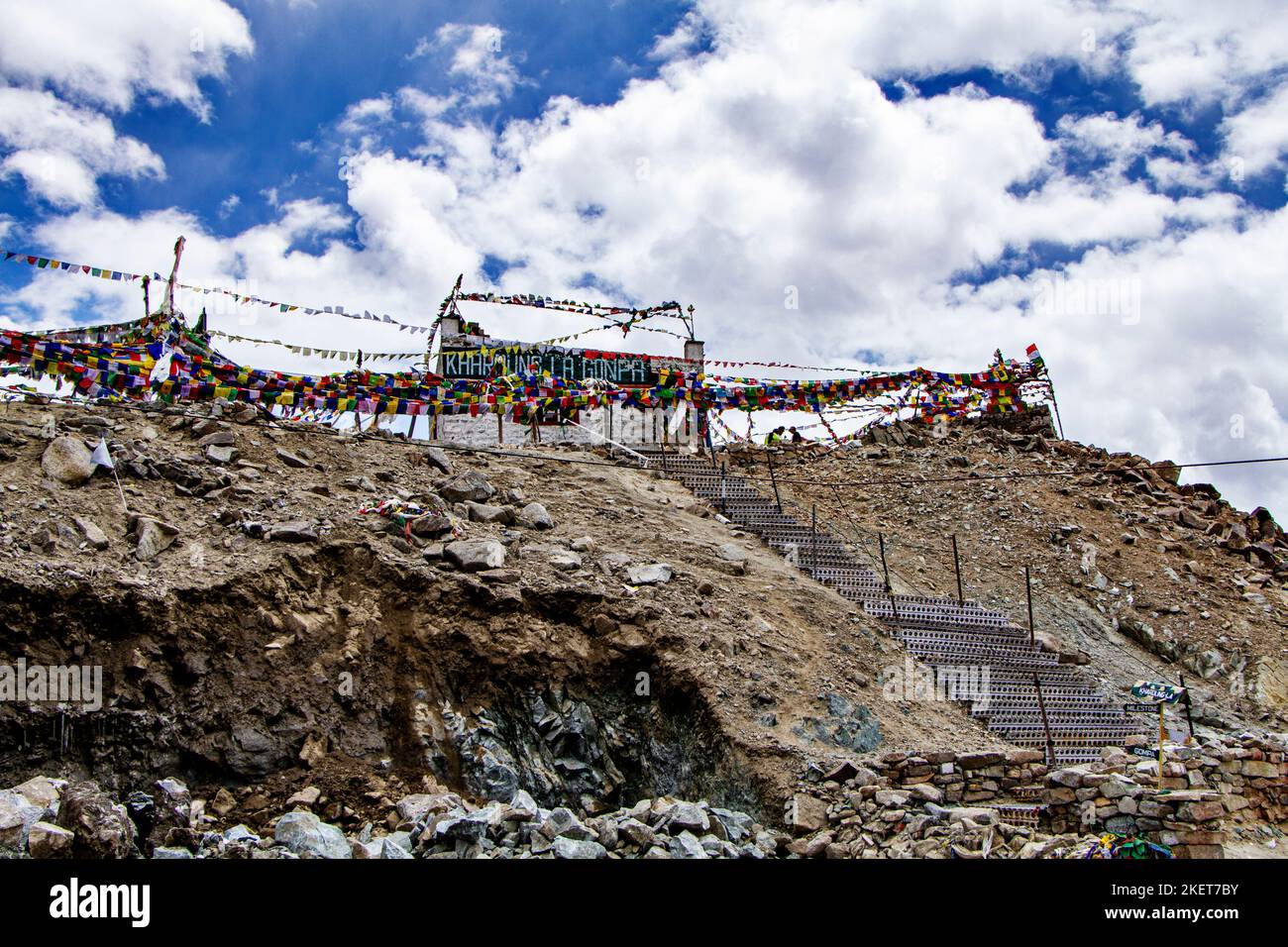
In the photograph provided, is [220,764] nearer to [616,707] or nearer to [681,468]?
[616,707]

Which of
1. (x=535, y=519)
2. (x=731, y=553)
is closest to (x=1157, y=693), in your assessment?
(x=731, y=553)

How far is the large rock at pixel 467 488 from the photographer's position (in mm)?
18875

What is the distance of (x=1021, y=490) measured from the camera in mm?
26031

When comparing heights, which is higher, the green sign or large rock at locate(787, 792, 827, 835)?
the green sign

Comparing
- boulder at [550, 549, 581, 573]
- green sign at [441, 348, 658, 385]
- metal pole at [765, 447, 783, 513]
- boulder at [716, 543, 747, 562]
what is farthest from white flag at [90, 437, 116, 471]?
green sign at [441, 348, 658, 385]

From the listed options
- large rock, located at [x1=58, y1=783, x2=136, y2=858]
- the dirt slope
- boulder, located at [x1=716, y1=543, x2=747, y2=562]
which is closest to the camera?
A: large rock, located at [x1=58, y1=783, x2=136, y2=858]

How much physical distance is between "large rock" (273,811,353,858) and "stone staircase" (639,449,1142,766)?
1003 centimetres

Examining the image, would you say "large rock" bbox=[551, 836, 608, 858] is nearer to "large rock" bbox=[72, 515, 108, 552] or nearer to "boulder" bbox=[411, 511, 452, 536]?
"boulder" bbox=[411, 511, 452, 536]

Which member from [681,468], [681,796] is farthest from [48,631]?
[681,468]

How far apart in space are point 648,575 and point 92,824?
9.38 m

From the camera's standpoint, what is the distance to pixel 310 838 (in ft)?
36.2

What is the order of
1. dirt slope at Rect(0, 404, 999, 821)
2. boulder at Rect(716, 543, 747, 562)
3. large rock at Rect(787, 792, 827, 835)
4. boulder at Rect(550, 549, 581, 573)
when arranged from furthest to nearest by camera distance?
boulder at Rect(716, 543, 747, 562)
boulder at Rect(550, 549, 581, 573)
dirt slope at Rect(0, 404, 999, 821)
large rock at Rect(787, 792, 827, 835)

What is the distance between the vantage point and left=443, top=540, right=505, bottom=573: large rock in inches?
639
